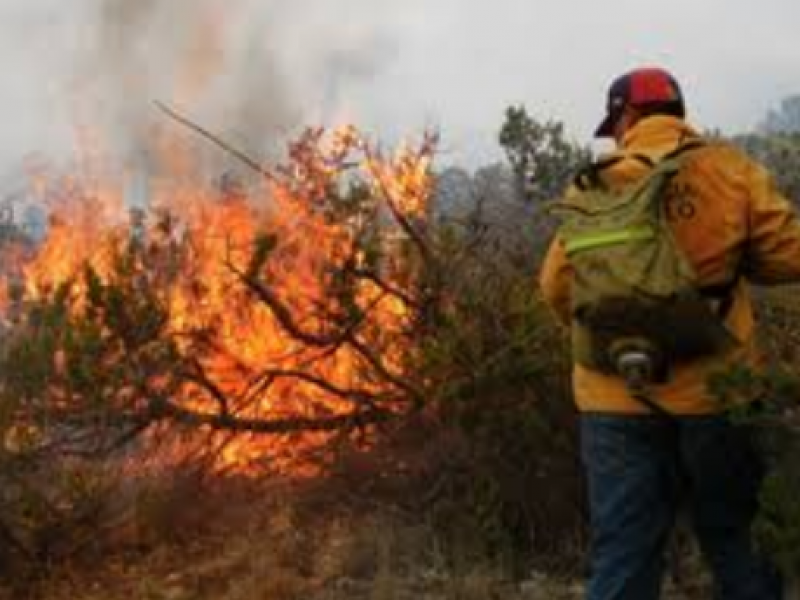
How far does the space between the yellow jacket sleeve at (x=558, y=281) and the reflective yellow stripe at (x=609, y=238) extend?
0.17 meters

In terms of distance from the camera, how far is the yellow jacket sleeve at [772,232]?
169 inches

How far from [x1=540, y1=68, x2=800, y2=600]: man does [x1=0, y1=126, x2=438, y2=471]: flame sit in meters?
2.79

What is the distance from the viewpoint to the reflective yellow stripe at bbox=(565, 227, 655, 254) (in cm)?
423

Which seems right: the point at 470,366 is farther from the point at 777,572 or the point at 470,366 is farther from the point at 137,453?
the point at 777,572

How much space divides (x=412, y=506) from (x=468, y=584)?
33.9 inches

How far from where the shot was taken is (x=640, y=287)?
4191 mm

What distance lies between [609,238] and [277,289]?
3577mm

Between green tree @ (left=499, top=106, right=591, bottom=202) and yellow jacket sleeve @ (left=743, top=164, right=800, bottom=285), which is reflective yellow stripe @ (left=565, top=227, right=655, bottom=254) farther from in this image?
green tree @ (left=499, top=106, right=591, bottom=202)

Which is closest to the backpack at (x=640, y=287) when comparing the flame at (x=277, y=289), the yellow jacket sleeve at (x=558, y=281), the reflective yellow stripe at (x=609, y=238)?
the reflective yellow stripe at (x=609, y=238)

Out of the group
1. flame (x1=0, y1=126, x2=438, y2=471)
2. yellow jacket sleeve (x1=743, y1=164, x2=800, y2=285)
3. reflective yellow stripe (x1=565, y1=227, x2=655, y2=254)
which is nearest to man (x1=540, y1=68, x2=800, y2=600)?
yellow jacket sleeve (x1=743, y1=164, x2=800, y2=285)

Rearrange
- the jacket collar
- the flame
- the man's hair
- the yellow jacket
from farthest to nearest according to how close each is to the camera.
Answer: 1. the flame
2. the man's hair
3. the jacket collar
4. the yellow jacket

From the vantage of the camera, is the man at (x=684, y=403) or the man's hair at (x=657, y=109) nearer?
the man at (x=684, y=403)

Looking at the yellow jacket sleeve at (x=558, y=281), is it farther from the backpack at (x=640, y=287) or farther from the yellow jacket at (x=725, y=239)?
the yellow jacket at (x=725, y=239)

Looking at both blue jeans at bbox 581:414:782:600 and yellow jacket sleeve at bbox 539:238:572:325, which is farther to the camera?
yellow jacket sleeve at bbox 539:238:572:325
